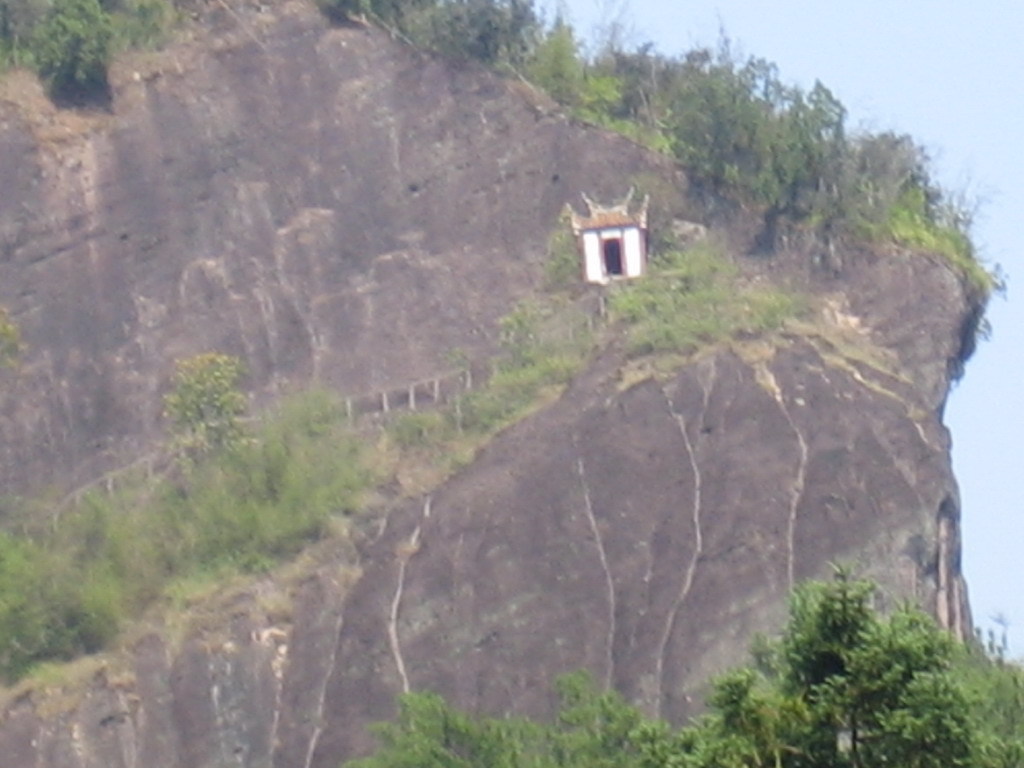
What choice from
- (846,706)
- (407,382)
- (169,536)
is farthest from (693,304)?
(846,706)

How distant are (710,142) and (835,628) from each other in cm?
2368

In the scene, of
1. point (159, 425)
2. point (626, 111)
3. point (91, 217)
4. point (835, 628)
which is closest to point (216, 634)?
point (159, 425)

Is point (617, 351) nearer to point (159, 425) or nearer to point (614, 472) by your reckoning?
point (614, 472)

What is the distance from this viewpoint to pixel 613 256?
4191 centimetres

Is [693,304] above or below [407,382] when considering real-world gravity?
above

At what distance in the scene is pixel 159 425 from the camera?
138ft

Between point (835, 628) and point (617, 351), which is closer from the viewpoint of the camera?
point (835, 628)

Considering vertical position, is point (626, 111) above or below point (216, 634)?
above

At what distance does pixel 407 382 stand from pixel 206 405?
9.04ft

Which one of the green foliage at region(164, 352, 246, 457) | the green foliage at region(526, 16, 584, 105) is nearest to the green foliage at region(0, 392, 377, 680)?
the green foliage at region(164, 352, 246, 457)

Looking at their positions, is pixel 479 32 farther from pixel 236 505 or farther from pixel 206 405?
pixel 236 505

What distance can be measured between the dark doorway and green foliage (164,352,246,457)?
210 inches

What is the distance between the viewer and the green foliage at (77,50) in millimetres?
45094

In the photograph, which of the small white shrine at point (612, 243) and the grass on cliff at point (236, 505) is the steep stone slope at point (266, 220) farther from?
the grass on cliff at point (236, 505)
